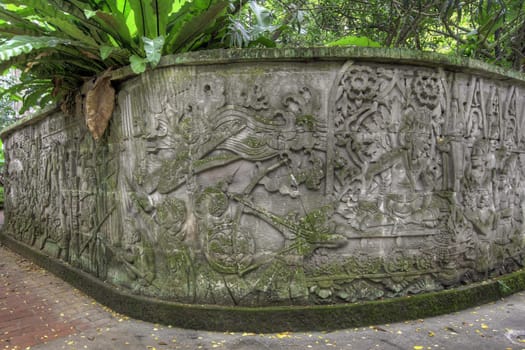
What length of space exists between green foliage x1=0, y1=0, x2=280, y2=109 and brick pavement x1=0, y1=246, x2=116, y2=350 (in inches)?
110

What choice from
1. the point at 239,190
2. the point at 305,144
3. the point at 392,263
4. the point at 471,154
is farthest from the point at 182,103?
the point at 471,154

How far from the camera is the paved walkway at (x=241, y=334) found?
3.97 meters

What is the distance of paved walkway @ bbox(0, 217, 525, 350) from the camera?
3969 mm

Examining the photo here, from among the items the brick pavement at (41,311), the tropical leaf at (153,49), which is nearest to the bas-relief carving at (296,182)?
the tropical leaf at (153,49)

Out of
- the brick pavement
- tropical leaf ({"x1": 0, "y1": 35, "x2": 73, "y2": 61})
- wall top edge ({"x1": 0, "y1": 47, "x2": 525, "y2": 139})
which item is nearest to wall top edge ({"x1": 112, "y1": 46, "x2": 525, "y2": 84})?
wall top edge ({"x1": 0, "y1": 47, "x2": 525, "y2": 139})

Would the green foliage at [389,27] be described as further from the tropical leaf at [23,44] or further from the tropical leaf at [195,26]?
the tropical leaf at [23,44]

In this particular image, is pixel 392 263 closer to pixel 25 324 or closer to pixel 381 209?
pixel 381 209

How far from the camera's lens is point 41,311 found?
5152 millimetres

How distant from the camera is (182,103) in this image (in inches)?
179

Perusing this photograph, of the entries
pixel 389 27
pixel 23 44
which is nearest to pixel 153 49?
pixel 23 44

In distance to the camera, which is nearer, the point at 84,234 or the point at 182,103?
the point at 182,103

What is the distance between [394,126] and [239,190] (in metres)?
1.89

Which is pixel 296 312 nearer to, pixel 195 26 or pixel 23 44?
pixel 195 26

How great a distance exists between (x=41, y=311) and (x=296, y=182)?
140 inches
